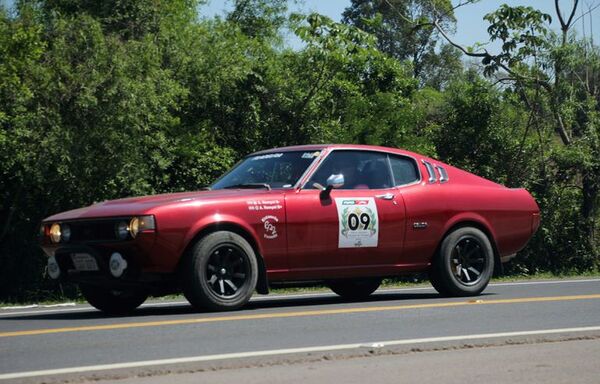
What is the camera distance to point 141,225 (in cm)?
916

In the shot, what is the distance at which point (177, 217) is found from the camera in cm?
923

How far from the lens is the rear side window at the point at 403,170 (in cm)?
1105

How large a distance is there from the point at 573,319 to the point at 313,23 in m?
13.8

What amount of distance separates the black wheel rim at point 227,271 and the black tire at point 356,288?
2.11m

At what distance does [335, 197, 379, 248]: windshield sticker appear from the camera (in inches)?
403

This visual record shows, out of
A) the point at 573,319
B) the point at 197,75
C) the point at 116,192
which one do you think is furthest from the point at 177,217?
the point at 197,75

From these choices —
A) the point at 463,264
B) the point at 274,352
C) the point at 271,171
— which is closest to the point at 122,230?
the point at 271,171

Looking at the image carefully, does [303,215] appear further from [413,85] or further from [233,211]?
[413,85]

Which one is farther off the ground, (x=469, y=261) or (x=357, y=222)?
(x=357, y=222)

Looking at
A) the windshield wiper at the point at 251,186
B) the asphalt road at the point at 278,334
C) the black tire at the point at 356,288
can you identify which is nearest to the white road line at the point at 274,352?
the asphalt road at the point at 278,334

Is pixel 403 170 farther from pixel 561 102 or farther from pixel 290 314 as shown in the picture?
pixel 561 102

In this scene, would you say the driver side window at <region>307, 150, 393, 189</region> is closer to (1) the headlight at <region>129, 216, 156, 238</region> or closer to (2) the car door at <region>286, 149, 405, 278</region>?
(2) the car door at <region>286, 149, 405, 278</region>

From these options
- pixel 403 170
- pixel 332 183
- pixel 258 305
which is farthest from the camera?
pixel 403 170

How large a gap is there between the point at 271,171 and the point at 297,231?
0.83 m
